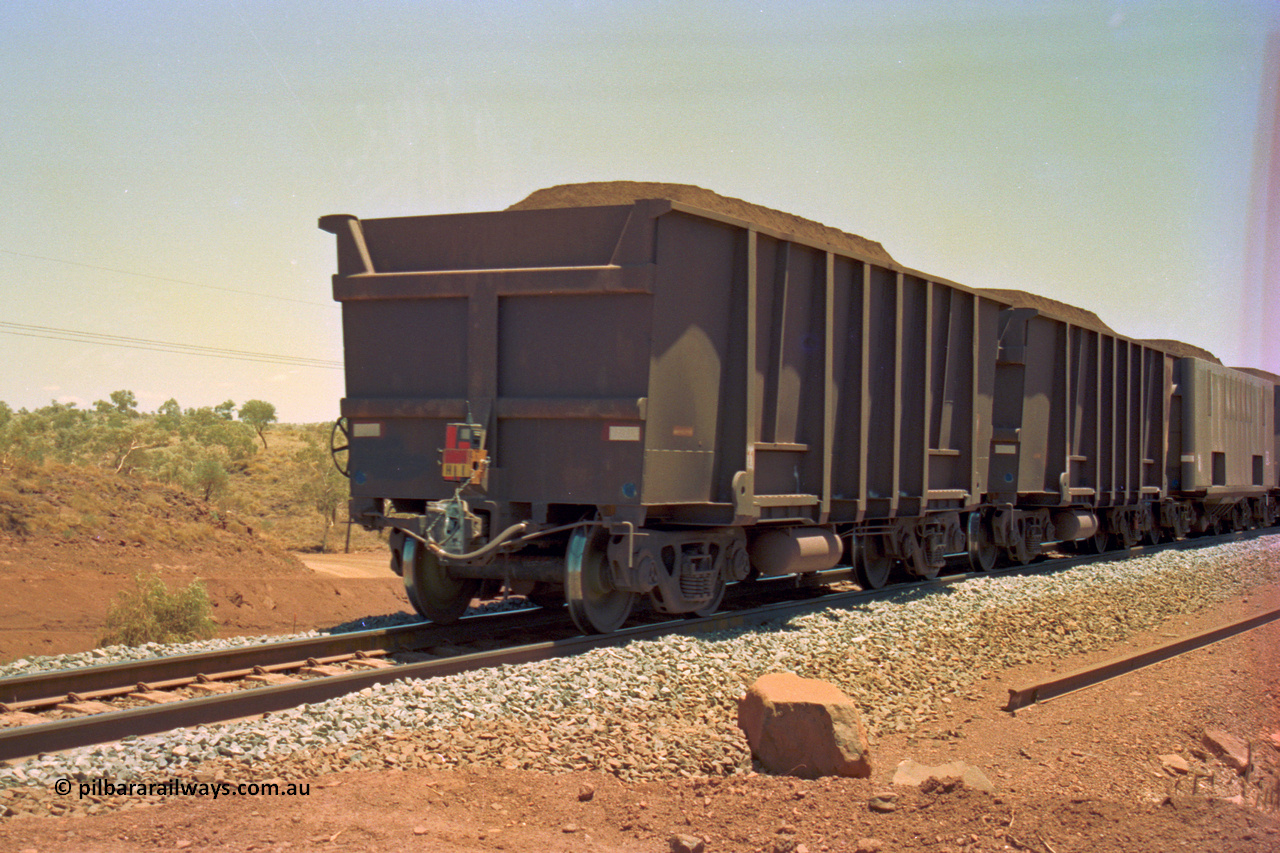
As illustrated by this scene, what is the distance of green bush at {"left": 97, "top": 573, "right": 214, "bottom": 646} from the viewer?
11.3 metres

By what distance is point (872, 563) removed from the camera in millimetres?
11883

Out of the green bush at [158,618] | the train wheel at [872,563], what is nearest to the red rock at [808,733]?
the train wheel at [872,563]

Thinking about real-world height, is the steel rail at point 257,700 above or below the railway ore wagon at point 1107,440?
below

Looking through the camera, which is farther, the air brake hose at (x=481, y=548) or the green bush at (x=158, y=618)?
the green bush at (x=158, y=618)

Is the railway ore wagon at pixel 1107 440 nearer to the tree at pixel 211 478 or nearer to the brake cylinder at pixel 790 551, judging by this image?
the brake cylinder at pixel 790 551

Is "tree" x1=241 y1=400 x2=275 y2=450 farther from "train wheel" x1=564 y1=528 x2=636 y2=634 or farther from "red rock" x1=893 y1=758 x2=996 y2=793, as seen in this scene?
"red rock" x1=893 y1=758 x2=996 y2=793

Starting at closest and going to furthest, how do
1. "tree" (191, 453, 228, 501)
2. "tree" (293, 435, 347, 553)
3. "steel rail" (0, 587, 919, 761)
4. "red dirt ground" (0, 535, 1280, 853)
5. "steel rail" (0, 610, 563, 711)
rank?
"red dirt ground" (0, 535, 1280, 853) → "steel rail" (0, 587, 919, 761) → "steel rail" (0, 610, 563, 711) → "tree" (191, 453, 228, 501) → "tree" (293, 435, 347, 553)

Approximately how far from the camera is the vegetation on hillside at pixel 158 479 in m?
19.0

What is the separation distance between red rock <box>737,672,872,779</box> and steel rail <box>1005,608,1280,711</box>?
2051 millimetres

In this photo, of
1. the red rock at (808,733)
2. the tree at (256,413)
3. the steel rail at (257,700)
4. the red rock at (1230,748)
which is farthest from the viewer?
the tree at (256,413)

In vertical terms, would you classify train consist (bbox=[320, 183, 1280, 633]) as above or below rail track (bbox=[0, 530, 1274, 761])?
above

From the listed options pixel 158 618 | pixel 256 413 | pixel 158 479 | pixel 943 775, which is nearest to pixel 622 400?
pixel 943 775

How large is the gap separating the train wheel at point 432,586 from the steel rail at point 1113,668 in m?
4.83

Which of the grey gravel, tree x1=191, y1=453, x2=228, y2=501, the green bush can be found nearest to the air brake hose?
the grey gravel
